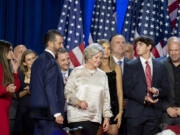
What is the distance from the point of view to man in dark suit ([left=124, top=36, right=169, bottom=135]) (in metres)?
4.58

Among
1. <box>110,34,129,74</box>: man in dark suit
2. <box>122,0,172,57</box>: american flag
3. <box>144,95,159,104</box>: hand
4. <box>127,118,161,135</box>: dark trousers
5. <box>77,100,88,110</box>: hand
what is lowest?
<box>127,118,161,135</box>: dark trousers

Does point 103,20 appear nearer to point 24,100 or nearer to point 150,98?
point 24,100

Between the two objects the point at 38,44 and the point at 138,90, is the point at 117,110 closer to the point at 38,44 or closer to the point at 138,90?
the point at 138,90

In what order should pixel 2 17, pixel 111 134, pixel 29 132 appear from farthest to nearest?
pixel 2 17 < pixel 29 132 < pixel 111 134

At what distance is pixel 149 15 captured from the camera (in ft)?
25.9

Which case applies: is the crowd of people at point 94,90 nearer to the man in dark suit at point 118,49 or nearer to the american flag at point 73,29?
the man in dark suit at point 118,49

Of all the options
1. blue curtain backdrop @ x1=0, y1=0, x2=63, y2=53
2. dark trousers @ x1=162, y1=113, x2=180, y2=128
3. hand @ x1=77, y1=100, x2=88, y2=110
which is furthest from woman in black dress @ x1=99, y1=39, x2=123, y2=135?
blue curtain backdrop @ x1=0, y1=0, x2=63, y2=53

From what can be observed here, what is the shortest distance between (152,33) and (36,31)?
2503 mm

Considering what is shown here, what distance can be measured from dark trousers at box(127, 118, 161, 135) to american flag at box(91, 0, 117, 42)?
3682 millimetres

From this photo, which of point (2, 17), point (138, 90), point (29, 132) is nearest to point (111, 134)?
point (138, 90)

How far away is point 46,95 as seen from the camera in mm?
3992

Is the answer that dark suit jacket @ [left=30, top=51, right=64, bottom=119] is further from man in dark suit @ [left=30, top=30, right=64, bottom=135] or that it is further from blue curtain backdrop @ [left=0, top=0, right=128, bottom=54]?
blue curtain backdrop @ [left=0, top=0, right=128, bottom=54]

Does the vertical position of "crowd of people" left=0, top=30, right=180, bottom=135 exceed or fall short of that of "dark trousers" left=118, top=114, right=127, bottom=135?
it exceeds it

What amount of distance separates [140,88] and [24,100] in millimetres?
1709
